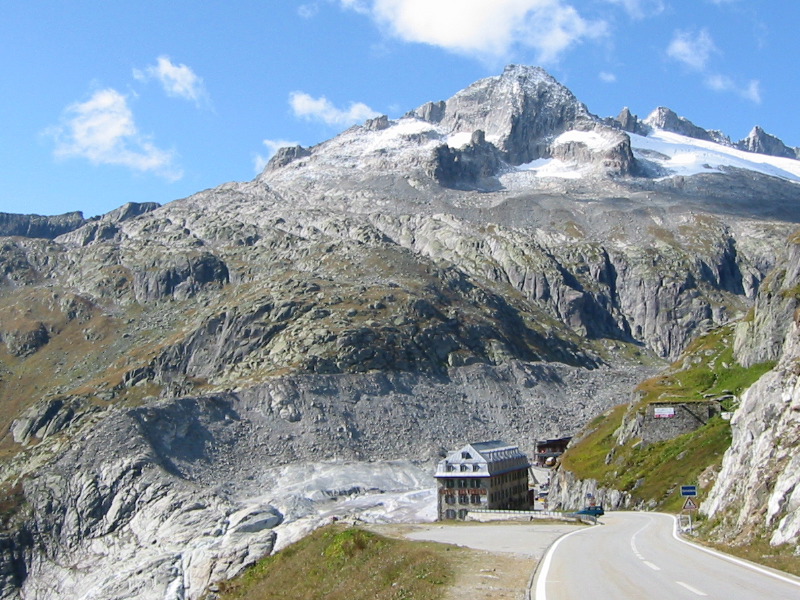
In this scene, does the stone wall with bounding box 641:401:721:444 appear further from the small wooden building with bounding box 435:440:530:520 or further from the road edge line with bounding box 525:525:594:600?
the road edge line with bounding box 525:525:594:600

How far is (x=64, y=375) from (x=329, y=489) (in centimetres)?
10184

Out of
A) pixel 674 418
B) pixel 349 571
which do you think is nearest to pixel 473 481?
pixel 674 418

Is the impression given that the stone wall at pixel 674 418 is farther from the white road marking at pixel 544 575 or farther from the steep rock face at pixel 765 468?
the white road marking at pixel 544 575

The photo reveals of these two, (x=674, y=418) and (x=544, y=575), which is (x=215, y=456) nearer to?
(x=674, y=418)

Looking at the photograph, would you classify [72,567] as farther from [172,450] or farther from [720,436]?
[720,436]

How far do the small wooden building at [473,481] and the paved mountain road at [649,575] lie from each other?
193 ft

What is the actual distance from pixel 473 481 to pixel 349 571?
62.8m

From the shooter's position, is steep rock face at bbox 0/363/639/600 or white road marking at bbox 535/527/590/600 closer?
white road marking at bbox 535/527/590/600

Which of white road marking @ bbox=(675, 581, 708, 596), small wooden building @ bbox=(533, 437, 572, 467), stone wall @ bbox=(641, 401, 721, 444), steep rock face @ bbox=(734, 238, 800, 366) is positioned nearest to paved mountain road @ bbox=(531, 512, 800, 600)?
white road marking @ bbox=(675, 581, 708, 596)

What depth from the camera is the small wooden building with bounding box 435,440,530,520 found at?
9544 cm

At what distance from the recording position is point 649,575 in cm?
2519

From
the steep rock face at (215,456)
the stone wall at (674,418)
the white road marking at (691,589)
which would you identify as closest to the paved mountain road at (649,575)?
the white road marking at (691,589)

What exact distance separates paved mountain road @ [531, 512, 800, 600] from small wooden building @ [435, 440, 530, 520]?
58.9 m

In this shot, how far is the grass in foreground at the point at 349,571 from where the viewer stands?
92.9ft
